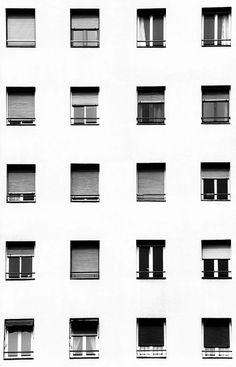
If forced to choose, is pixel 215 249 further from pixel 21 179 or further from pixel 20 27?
pixel 20 27

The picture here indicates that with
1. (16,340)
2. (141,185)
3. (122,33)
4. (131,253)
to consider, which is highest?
(122,33)

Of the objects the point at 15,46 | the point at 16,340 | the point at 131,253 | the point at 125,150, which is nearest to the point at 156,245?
the point at 131,253

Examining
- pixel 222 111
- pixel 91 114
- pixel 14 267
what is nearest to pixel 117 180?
pixel 91 114

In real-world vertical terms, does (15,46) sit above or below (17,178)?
above

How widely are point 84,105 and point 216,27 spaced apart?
4.55 m

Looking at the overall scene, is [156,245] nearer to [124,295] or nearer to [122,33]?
[124,295]

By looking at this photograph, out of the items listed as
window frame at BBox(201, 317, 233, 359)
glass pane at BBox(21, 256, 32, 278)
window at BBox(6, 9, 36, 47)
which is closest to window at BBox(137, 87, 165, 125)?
window at BBox(6, 9, 36, 47)

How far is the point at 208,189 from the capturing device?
103 feet

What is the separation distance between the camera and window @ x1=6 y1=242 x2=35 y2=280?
1224 inches

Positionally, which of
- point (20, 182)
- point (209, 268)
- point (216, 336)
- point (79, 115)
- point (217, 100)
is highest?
point (217, 100)

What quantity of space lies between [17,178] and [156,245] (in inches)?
177

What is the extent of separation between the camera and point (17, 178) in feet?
104

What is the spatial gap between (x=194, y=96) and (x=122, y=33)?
9.26ft

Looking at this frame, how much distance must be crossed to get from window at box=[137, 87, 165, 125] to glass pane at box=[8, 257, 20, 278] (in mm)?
5468
